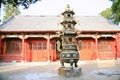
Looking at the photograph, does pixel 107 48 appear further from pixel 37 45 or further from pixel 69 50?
pixel 69 50

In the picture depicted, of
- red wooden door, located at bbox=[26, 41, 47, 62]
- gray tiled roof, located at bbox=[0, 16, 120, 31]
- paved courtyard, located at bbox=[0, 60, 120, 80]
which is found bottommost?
paved courtyard, located at bbox=[0, 60, 120, 80]

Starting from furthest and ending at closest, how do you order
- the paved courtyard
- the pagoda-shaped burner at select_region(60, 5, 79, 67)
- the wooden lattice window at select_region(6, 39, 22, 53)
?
the wooden lattice window at select_region(6, 39, 22, 53)
the pagoda-shaped burner at select_region(60, 5, 79, 67)
the paved courtyard

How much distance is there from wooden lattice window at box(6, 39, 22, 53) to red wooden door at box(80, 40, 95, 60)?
6389 mm

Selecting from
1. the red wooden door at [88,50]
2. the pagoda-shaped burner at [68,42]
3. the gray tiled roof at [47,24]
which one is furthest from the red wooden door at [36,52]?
the pagoda-shaped burner at [68,42]

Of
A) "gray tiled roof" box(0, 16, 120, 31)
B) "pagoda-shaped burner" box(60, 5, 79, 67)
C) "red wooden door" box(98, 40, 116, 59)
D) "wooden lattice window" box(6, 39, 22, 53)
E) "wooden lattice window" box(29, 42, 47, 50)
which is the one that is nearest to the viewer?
"pagoda-shaped burner" box(60, 5, 79, 67)

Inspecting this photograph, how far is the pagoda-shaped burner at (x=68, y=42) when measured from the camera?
12203mm

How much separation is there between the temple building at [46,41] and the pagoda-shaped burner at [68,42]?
8.24 metres

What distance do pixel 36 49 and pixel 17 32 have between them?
8.88 feet

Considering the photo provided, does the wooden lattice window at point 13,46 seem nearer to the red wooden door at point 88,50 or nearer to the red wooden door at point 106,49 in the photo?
the red wooden door at point 88,50

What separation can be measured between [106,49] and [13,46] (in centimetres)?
956

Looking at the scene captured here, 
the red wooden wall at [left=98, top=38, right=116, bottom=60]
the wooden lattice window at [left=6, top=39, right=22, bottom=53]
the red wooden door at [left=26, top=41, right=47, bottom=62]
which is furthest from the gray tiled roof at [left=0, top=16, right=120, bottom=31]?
the red wooden door at [left=26, top=41, right=47, bottom=62]

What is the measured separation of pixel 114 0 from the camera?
18.7 m

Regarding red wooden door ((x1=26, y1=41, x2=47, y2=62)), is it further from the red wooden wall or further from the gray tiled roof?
the red wooden wall

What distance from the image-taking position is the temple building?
2214 centimetres
